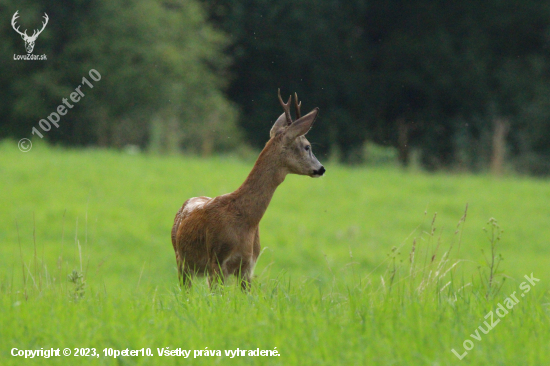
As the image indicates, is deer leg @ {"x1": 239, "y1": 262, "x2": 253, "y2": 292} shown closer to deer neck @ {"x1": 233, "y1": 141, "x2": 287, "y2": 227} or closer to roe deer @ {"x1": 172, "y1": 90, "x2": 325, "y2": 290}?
roe deer @ {"x1": 172, "y1": 90, "x2": 325, "y2": 290}

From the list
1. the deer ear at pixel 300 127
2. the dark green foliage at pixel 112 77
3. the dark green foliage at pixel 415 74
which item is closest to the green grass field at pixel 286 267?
the deer ear at pixel 300 127

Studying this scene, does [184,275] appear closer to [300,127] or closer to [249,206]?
[249,206]

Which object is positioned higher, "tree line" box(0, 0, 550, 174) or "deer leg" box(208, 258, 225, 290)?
"tree line" box(0, 0, 550, 174)

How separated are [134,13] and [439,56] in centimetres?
1233

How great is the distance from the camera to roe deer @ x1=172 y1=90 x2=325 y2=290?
13.4 ft

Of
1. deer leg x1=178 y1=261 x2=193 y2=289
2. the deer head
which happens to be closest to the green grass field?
deer leg x1=178 y1=261 x2=193 y2=289

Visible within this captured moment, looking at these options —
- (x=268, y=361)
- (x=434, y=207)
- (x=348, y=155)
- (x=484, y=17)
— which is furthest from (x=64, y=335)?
(x=484, y=17)

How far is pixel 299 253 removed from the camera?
1313cm

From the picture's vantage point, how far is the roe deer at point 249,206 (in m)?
4.07

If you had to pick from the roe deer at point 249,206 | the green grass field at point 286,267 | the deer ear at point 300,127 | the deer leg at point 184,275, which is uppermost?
the deer ear at point 300,127

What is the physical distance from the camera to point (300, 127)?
400 centimetres

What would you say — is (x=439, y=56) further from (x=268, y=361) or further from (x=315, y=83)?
(x=268, y=361)

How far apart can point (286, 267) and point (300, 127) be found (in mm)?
8416

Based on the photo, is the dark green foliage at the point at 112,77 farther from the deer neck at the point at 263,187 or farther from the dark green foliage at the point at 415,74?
the deer neck at the point at 263,187
